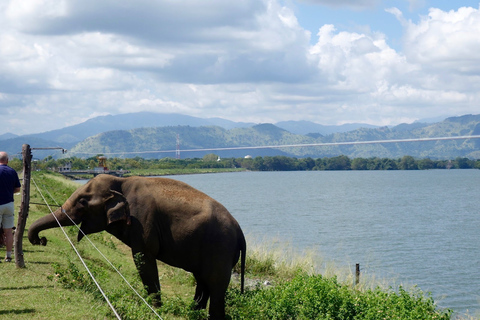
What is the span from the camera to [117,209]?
907 centimetres

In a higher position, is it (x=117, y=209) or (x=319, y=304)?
(x=117, y=209)

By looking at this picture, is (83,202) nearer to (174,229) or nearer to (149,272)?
(149,272)

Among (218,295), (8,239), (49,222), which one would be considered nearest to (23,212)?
(8,239)

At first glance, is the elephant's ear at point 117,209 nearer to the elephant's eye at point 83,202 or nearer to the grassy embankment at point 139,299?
the elephant's eye at point 83,202

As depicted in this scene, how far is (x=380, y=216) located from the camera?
4897 centimetres

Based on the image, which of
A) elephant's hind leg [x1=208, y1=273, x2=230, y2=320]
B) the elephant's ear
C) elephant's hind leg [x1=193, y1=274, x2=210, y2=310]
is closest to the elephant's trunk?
the elephant's ear

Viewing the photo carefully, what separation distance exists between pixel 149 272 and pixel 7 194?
3615mm

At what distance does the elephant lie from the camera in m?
8.88

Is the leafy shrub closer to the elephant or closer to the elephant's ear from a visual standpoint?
the elephant

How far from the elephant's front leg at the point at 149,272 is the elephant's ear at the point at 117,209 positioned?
0.61m

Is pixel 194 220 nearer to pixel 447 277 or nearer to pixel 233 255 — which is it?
pixel 233 255

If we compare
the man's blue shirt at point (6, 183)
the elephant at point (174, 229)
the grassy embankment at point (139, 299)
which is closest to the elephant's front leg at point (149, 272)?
the elephant at point (174, 229)

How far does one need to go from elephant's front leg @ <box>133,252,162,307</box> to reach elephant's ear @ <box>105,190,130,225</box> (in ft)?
1.99

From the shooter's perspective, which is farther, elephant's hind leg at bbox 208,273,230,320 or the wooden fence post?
the wooden fence post
